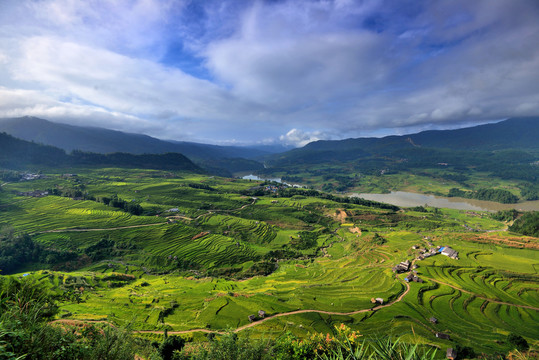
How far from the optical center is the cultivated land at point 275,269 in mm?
36531

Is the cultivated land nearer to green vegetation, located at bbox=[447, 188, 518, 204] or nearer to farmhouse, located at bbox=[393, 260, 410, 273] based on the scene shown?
farmhouse, located at bbox=[393, 260, 410, 273]

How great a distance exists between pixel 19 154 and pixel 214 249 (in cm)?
22816

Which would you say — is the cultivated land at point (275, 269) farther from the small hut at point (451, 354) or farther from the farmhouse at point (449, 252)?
the small hut at point (451, 354)

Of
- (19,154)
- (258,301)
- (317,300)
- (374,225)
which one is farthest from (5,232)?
(19,154)

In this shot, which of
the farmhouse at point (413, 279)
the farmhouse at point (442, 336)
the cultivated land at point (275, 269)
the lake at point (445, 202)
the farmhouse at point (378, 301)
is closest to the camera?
the farmhouse at point (442, 336)

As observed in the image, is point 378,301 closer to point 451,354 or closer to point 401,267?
point 451,354

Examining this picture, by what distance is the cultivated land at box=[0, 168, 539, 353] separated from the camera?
36.5 m

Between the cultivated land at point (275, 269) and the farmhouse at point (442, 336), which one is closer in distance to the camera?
the farmhouse at point (442, 336)

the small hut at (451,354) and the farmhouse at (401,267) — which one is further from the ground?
the small hut at (451,354)

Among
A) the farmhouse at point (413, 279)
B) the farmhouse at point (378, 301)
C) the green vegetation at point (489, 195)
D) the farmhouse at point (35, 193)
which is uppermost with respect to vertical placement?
the farmhouse at point (35, 193)

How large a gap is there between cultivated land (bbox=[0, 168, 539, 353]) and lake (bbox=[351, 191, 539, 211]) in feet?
126

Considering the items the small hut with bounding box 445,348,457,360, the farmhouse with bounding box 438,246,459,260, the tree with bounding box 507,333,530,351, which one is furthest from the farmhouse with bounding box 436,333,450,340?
the farmhouse with bounding box 438,246,459,260

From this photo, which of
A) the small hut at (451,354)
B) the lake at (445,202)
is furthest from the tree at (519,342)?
the lake at (445,202)

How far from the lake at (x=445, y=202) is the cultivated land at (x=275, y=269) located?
1516 inches
